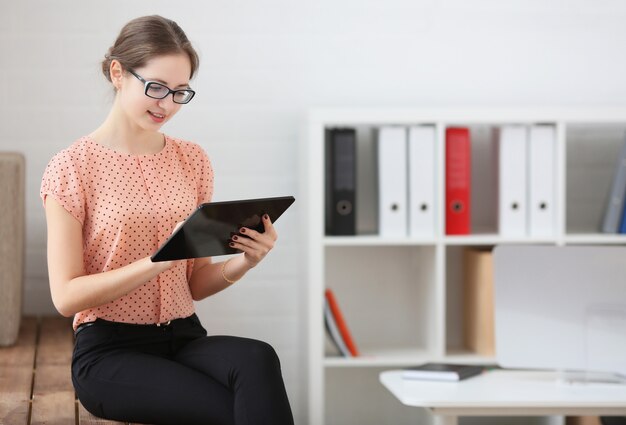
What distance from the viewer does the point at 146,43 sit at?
6.46 feet

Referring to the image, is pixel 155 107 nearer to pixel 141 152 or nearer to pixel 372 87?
pixel 141 152

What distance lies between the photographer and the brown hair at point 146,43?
196cm

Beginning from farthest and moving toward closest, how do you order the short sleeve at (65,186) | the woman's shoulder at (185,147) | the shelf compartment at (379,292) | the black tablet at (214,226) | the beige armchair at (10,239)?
the shelf compartment at (379,292)
the beige armchair at (10,239)
the woman's shoulder at (185,147)
the short sleeve at (65,186)
the black tablet at (214,226)

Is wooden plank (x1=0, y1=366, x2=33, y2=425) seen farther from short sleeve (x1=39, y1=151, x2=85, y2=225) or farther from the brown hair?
the brown hair

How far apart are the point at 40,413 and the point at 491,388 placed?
3.55 feet

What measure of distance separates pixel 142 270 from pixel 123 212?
224 millimetres

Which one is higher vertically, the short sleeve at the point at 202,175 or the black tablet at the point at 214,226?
the short sleeve at the point at 202,175

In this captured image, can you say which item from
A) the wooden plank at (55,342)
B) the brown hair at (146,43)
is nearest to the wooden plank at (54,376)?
the wooden plank at (55,342)

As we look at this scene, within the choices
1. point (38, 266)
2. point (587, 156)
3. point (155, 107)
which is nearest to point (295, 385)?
point (38, 266)

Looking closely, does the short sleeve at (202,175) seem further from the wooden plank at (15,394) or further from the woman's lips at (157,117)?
the wooden plank at (15,394)

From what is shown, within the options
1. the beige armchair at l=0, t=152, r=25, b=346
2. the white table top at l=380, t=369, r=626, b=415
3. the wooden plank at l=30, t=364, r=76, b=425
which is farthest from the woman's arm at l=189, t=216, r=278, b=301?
the beige armchair at l=0, t=152, r=25, b=346

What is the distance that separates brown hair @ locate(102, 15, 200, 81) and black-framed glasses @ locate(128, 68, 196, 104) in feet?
0.12

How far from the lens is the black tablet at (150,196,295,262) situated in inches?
67.4

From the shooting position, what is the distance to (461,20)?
3.31 metres
